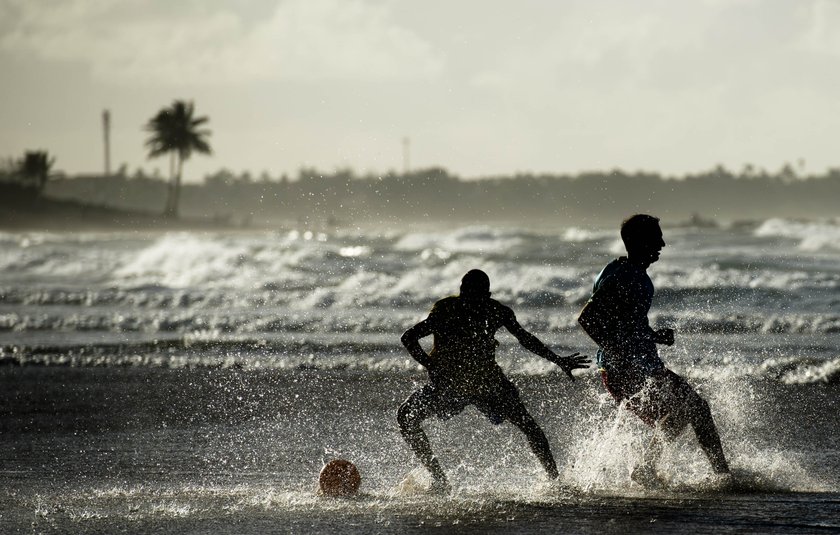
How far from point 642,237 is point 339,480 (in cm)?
228

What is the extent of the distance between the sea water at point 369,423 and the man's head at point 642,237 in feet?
4.03

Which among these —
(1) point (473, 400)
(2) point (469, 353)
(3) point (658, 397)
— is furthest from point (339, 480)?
(3) point (658, 397)

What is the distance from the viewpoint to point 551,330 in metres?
18.9

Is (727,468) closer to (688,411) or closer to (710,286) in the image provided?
(688,411)

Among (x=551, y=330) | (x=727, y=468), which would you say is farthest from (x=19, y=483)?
(x=551, y=330)

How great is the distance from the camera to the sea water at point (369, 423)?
7094 millimetres


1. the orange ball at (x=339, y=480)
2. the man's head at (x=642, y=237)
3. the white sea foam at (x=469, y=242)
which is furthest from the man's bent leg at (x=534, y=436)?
the white sea foam at (x=469, y=242)

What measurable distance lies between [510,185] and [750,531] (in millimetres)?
176697

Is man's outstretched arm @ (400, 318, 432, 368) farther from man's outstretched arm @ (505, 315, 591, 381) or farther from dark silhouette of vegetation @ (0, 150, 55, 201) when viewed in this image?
dark silhouette of vegetation @ (0, 150, 55, 201)

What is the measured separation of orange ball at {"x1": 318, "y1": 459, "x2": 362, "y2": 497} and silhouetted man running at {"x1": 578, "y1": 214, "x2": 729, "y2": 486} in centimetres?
162

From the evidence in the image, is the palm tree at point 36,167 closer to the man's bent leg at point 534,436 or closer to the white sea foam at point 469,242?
the white sea foam at point 469,242

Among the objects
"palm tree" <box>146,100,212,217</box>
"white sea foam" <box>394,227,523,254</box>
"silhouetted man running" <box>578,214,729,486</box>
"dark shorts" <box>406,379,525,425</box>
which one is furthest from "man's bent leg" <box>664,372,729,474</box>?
"palm tree" <box>146,100,212,217</box>

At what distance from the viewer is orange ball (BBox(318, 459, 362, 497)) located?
25.1ft

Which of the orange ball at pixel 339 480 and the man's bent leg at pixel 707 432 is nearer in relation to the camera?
the man's bent leg at pixel 707 432
